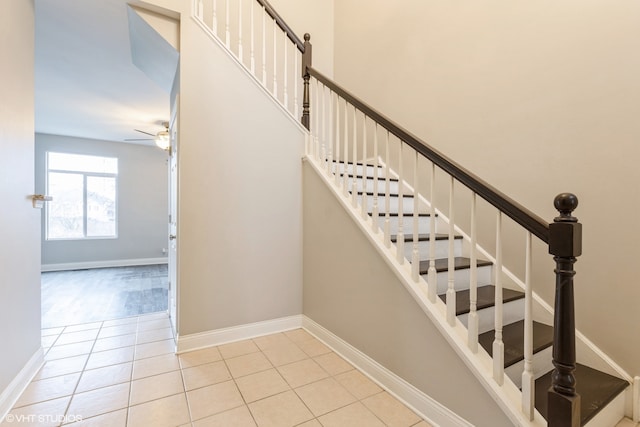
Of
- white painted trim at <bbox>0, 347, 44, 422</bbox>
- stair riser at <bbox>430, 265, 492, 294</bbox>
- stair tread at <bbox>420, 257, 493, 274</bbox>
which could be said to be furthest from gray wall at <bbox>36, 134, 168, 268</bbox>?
stair riser at <bbox>430, 265, 492, 294</bbox>

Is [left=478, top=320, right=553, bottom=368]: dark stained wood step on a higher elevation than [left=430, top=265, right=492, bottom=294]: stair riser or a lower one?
lower

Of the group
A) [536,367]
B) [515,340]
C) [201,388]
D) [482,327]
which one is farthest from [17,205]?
[536,367]

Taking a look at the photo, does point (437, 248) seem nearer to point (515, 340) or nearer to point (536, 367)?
point (515, 340)

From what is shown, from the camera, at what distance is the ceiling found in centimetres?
241

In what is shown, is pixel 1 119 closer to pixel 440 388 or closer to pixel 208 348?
pixel 208 348

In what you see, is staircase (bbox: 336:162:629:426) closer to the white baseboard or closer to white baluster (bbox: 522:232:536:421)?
white baluster (bbox: 522:232:536:421)

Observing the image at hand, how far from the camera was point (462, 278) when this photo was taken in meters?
2.04

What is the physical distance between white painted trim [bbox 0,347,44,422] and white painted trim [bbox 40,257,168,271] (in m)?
4.81

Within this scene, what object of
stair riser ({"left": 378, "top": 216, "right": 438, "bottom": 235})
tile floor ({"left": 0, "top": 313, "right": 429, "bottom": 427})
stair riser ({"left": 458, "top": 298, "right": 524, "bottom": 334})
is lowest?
tile floor ({"left": 0, "top": 313, "right": 429, "bottom": 427})

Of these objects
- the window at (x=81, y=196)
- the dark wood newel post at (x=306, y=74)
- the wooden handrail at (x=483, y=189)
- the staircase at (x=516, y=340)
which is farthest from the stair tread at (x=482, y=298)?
the window at (x=81, y=196)

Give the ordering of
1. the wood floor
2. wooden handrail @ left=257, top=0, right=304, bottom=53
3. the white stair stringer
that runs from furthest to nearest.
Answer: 1. the wood floor
2. wooden handrail @ left=257, top=0, right=304, bottom=53
3. the white stair stringer

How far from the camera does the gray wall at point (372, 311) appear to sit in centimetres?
147

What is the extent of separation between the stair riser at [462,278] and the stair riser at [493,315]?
0.79 feet

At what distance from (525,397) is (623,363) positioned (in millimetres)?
958
